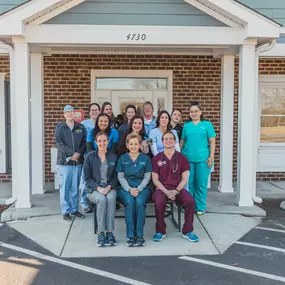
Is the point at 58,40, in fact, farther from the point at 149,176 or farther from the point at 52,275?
the point at 52,275

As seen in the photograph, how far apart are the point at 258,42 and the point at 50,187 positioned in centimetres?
504

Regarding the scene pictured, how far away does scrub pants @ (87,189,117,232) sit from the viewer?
499 cm

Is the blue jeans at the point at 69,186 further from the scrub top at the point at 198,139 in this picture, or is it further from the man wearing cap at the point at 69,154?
the scrub top at the point at 198,139

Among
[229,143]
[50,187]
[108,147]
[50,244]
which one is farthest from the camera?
[50,187]

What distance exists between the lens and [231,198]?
7.47 metres

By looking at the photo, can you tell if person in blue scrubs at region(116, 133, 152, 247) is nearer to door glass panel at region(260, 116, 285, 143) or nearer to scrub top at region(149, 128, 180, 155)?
scrub top at region(149, 128, 180, 155)

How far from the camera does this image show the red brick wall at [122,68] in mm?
8727

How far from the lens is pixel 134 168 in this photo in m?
5.22

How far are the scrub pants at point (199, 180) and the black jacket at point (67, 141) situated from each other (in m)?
1.78

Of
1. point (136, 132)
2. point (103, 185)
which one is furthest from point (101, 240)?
point (136, 132)

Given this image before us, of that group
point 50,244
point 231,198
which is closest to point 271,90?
point 231,198

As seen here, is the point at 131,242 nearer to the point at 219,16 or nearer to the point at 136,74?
the point at 219,16

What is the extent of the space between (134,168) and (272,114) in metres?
5.36

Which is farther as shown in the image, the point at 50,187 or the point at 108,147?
the point at 50,187
